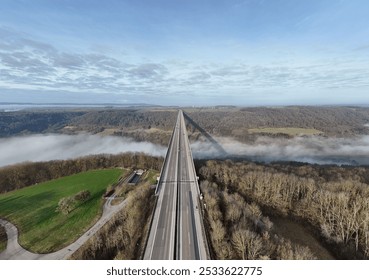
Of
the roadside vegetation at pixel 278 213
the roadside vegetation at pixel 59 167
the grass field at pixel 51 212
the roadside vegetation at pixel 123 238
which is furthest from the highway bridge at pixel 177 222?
the roadside vegetation at pixel 59 167

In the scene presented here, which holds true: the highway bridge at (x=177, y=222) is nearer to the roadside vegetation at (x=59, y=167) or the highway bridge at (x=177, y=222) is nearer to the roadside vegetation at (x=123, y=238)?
the roadside vegetation at (x=123, y=238)

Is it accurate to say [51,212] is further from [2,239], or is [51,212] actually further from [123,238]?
[123,238]

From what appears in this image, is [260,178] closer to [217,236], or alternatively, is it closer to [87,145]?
[217,236]

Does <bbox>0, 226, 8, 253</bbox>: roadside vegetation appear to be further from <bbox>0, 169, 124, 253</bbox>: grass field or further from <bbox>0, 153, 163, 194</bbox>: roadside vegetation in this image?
<bbox>0, 153, 163, 194</bbox>: roadside vegetation

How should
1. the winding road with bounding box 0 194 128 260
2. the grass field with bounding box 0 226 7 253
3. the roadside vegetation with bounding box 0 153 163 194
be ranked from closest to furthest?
the winding road with bounding box 0 194 128 260 → the grass field with bounding box 0 226 7 253 → the roadside vegetation with bounding box 0 153 163 194

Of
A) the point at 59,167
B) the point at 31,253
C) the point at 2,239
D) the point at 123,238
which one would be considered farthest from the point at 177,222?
the point at 59,167

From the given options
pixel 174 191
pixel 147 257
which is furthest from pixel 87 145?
pixel 147 257

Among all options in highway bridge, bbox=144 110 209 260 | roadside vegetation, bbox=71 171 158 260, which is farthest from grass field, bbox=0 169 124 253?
highway bridge, bbox=144 110 209 260
